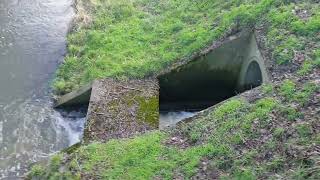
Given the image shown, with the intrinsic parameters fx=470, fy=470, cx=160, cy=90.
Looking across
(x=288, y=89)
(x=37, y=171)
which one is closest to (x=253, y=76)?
(x=288, y=89)

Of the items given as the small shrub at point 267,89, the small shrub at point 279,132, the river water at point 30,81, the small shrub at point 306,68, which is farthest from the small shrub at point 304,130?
the river water at point 30,81

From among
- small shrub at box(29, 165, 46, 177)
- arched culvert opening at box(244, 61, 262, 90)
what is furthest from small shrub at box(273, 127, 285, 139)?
small shrub at box(29, 165, 46, 177)

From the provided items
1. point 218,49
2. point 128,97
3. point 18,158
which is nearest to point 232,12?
point 218,49

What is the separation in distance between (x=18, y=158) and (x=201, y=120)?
433cm

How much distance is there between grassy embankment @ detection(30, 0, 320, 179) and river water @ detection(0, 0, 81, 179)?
0.69 m

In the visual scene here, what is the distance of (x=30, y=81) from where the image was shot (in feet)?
43.2

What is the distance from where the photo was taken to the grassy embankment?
8.32 metres

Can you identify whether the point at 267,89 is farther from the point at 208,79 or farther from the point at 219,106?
the point at 208,79

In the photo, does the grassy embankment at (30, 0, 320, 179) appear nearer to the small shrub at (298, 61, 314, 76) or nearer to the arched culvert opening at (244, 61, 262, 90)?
the small shrub at (298, 61, 314, 76)

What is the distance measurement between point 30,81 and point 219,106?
Answer: 5.83 meters

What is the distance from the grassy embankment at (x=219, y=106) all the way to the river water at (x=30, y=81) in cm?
69

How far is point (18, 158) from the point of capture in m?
10.8

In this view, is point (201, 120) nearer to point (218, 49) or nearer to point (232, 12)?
point (218, 49)

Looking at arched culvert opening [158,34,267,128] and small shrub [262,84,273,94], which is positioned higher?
arched culvert opening [158,34,267,128]
